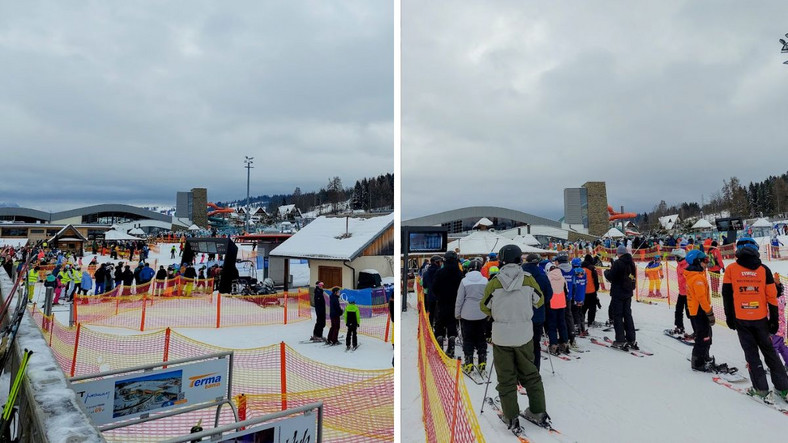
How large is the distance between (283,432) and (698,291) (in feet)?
7.91

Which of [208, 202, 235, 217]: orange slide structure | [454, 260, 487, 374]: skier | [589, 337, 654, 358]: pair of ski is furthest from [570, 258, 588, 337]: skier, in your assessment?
[208, 202, 235, 217]: orange slide structure

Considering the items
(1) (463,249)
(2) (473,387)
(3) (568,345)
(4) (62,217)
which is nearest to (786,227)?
(1) (463,249)

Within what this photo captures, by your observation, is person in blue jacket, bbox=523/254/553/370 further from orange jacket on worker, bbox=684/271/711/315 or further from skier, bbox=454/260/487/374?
orange jacket on worker, bbox=684/271/711/315

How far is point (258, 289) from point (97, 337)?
3.71m

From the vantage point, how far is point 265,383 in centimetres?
306

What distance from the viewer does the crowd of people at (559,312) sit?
5.63 ft

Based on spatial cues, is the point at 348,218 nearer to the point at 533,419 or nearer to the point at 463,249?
the point at 463,249

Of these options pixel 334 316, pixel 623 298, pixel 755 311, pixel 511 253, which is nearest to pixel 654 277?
pixel 623 298

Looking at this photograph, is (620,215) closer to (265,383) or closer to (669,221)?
(669,221)

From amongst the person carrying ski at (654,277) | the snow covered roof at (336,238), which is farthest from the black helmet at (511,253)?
the snow covered roof at (336,238)

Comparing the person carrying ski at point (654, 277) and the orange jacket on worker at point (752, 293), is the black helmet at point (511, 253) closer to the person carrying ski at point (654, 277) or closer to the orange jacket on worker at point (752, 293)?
the orange jacket on worker at point (752, 293)

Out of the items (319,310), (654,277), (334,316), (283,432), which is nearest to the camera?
(283,432)

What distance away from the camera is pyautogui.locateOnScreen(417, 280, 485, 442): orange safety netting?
1312mm

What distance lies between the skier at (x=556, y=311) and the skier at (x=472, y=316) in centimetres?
52
